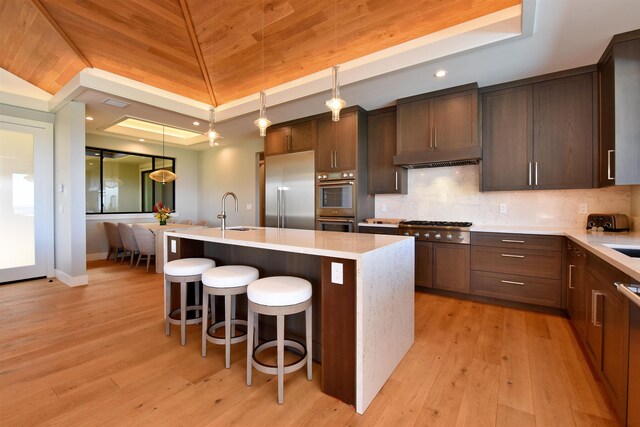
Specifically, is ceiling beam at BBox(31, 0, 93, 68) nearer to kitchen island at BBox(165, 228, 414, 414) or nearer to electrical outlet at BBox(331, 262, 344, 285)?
kitchen island at BBox(165, 228, 414, 414)

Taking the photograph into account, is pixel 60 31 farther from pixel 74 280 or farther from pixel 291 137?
pixel 74 280

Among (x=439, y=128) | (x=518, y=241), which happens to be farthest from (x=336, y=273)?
(x=439, y=128)

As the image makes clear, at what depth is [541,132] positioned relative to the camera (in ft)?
10.2

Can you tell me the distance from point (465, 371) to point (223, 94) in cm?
452

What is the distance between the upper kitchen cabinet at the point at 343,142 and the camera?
4082 mm

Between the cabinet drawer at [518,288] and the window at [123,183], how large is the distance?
21.9 ft

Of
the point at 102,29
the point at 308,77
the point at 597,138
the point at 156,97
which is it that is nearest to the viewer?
the point at 597,138

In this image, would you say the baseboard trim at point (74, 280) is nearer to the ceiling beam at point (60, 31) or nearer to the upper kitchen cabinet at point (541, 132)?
the ceiling beam at point (60, 31)

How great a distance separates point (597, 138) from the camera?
9.38 feet

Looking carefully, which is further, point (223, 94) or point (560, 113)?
point (223, 94)

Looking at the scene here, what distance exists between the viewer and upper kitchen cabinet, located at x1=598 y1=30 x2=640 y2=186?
2.37 metres

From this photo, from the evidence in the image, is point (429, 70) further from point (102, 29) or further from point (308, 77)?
point (102, 29)

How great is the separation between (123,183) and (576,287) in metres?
7.75

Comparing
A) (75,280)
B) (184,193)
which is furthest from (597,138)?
(184,193)
